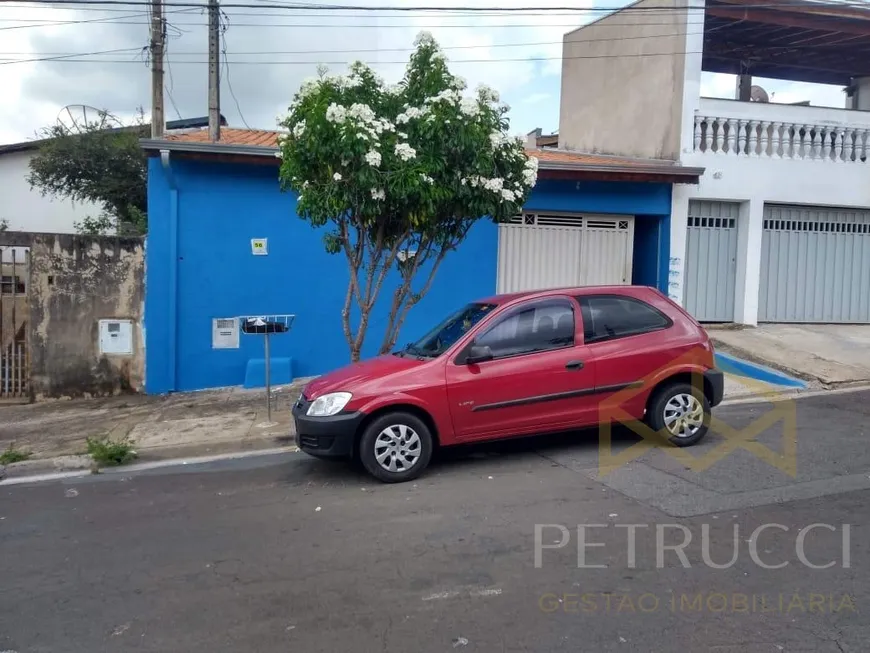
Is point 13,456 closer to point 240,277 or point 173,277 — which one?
point 173,277

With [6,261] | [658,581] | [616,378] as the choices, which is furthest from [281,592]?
[6,261]

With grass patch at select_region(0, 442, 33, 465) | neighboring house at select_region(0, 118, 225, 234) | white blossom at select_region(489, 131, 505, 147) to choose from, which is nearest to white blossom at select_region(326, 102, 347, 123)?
white blossom at select_region(489, 131, 505, 147)

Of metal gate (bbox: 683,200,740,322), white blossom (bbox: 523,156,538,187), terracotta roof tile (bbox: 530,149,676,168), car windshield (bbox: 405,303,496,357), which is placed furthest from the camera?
metal gate (bbox: 683,200,740,322)

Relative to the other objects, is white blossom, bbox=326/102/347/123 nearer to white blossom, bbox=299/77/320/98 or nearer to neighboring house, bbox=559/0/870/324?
white blossom, bbox=299/77/320/98

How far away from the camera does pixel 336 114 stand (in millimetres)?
7023

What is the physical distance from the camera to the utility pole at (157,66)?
12094 mm

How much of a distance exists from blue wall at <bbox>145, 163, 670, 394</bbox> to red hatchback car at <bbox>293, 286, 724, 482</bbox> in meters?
4.49

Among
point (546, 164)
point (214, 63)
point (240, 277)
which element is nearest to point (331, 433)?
point (240, 277)

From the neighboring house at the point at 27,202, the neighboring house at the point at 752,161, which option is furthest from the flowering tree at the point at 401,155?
the neighboring house at the point at 27,202

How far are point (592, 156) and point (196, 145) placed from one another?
723 centimetres

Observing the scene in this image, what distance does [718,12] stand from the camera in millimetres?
12383

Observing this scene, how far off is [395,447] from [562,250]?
7.02 meters

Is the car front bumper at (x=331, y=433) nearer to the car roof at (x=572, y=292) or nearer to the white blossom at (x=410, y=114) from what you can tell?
the car roof at (x=572, y=292)

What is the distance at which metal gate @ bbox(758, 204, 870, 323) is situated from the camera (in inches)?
521
